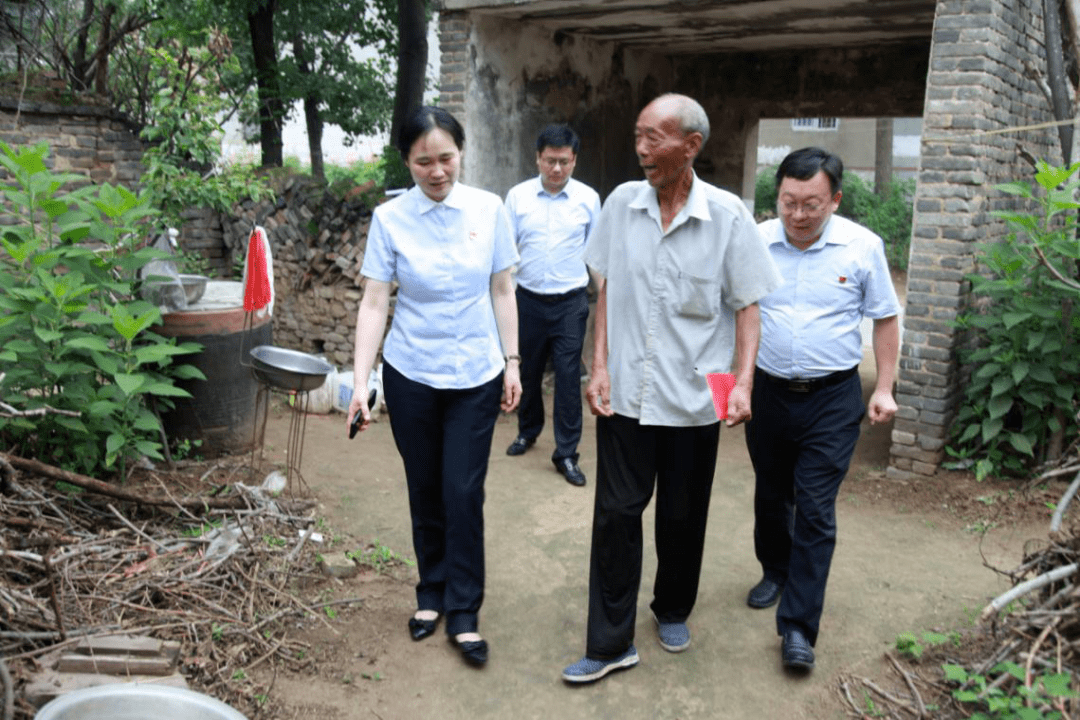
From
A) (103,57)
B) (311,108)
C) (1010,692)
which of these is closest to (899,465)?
(1010,692)

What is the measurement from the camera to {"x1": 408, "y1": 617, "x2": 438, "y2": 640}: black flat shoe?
3.92 metres

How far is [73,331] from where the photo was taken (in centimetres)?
455

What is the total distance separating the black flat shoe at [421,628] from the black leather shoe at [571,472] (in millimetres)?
2167

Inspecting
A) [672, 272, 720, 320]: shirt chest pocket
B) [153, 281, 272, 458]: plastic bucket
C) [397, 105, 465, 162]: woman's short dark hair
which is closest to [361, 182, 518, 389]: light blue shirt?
[397, 105, 465, 162]: woman's short dark hair

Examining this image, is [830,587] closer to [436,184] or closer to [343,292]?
[436,184]

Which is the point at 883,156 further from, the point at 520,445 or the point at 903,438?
the point at 520,445

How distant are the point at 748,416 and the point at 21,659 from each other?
2597mm

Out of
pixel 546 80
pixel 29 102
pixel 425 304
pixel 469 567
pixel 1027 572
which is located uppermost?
pixel 546 80

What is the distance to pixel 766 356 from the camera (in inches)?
152

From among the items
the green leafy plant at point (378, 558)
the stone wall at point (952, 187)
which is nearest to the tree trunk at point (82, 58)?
the green leafy plant at point (378, 558)

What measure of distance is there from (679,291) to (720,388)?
37 cm

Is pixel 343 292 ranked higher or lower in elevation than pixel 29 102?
lower

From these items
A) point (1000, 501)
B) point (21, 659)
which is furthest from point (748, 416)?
point (1000, 501)

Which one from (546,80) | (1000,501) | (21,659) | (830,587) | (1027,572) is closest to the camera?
(21,659)
